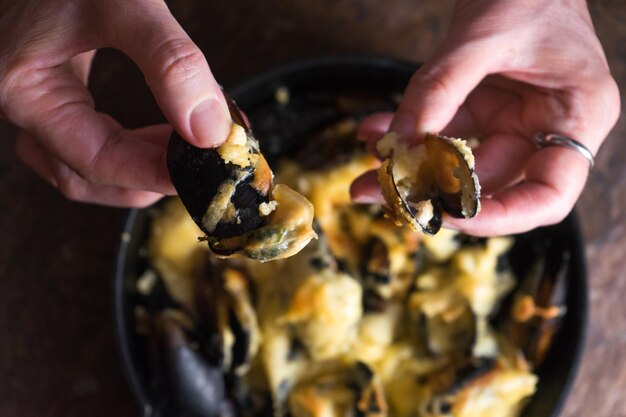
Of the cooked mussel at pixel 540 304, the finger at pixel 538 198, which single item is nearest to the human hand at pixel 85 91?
the finger at pixel 538 198

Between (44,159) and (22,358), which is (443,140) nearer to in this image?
(44,159)

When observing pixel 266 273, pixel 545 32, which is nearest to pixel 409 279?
pixel 266 273

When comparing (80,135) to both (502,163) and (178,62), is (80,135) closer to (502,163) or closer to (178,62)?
(178,62)

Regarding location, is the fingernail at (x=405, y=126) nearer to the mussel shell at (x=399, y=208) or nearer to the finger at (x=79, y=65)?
the mussel shell at (x=399, y=208)

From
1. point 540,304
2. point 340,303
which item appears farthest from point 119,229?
point 540,304

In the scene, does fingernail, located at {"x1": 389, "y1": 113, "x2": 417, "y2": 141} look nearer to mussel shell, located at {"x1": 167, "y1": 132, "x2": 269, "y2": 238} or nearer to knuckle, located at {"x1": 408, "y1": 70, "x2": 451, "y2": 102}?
knuckle, located at {"x1": 408, "y1": 70, "x2": 451, "y2": 102}

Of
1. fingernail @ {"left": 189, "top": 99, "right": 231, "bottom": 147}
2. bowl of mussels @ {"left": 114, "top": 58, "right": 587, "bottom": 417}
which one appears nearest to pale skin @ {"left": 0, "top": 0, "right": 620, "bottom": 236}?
fingernail @ {"left": 189, "top": 99, "right": 231, "bottom": 147}
